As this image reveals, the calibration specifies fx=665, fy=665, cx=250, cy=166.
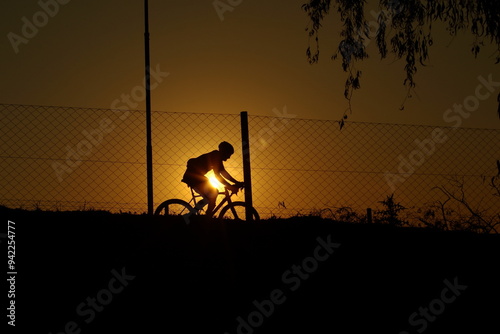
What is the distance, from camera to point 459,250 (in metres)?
8.53

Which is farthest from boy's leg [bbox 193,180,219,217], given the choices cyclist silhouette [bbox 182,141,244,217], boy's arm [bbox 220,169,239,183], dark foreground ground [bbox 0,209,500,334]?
dark foreground ground [bbox 0,209,500,334]

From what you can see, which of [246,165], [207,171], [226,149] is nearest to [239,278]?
[246,165]

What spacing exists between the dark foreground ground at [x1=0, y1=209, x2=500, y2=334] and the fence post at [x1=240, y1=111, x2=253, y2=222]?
731 mm

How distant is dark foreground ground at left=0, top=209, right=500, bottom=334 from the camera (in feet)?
20.2

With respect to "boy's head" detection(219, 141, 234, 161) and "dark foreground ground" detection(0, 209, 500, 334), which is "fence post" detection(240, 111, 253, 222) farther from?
"dark foreground ground" detection(0, 209, 500, 334)

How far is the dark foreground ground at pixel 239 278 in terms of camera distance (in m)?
6.17

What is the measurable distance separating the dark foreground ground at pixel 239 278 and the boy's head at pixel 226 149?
41.7 inches

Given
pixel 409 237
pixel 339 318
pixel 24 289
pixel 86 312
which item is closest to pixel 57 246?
pixel 24 289

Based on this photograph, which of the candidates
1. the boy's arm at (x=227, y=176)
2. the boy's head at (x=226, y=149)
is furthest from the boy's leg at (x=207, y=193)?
the boy's head at (x=226, y=149)

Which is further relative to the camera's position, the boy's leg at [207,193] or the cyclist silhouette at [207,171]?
the boy's leg at [207,193]

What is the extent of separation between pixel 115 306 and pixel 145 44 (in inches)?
238

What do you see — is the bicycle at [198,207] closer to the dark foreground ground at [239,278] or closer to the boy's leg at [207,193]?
the boy's leg at [207,193]

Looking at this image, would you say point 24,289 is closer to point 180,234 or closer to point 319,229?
point 180,234

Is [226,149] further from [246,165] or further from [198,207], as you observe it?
[198,207]
